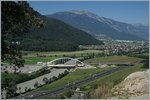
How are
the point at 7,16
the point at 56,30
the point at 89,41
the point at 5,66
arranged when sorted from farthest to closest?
the point at 89,41, the point at 56,30, the point at 5,66, the point at 7,16

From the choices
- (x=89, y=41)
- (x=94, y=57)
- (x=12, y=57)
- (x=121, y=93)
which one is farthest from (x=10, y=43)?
(x=89, y=41)

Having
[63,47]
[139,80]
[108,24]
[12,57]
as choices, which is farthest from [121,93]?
[108,24]

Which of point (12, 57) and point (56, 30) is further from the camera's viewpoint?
point (56, 30)

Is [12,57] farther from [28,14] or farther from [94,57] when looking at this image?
[94,57]

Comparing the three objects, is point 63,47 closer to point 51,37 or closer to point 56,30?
point 51,37

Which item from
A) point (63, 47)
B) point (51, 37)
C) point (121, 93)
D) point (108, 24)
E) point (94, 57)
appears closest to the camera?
point (121, 93)

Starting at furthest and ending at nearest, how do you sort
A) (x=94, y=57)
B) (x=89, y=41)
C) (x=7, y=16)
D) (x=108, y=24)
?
1. (x=108, y=24)
2. (x=89, y=41)
3. (x=94, y=57)
4. (x=7, y=16)

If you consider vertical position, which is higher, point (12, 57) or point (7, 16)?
point (7, 16)
